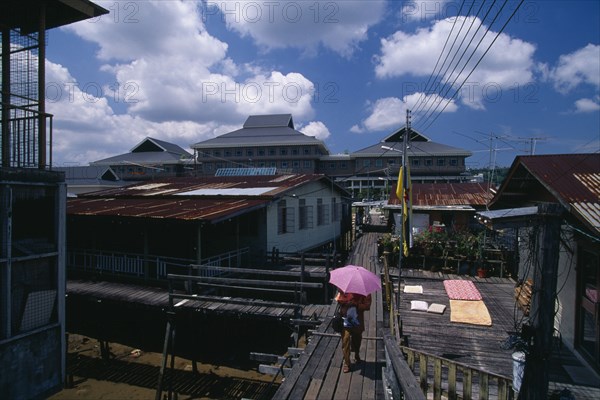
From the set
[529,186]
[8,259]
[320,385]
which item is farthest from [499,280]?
[8,259]

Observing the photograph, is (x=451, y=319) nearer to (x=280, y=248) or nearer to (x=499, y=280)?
(x=499, y=280)

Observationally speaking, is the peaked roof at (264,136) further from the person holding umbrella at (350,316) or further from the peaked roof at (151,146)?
the person holding umbrella at (350,316)

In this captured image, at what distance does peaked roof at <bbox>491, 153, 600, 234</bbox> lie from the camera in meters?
6.71

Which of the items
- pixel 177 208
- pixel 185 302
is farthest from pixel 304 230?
pixel 185 302

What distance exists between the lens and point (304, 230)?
20.7m

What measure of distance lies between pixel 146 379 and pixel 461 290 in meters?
11.7

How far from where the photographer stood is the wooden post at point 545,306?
4176 mm

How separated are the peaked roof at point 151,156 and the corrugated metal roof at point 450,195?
1798 inches

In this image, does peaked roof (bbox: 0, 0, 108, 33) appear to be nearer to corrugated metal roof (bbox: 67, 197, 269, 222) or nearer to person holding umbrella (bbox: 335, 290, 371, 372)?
corrugated metal roof (bbox: 67, 197, 269, 222)

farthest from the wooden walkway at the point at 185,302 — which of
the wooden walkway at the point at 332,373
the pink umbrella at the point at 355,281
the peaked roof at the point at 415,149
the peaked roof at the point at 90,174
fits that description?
the peaked roof at the point at 415,149

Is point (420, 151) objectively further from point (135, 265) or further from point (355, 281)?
point (355, 281)

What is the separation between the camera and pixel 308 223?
2125 cm

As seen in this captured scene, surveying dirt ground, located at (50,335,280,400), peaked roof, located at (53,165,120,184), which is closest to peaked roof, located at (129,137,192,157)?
peaked roof, located at (53,165,120,184)

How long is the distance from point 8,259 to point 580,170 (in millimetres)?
13091
